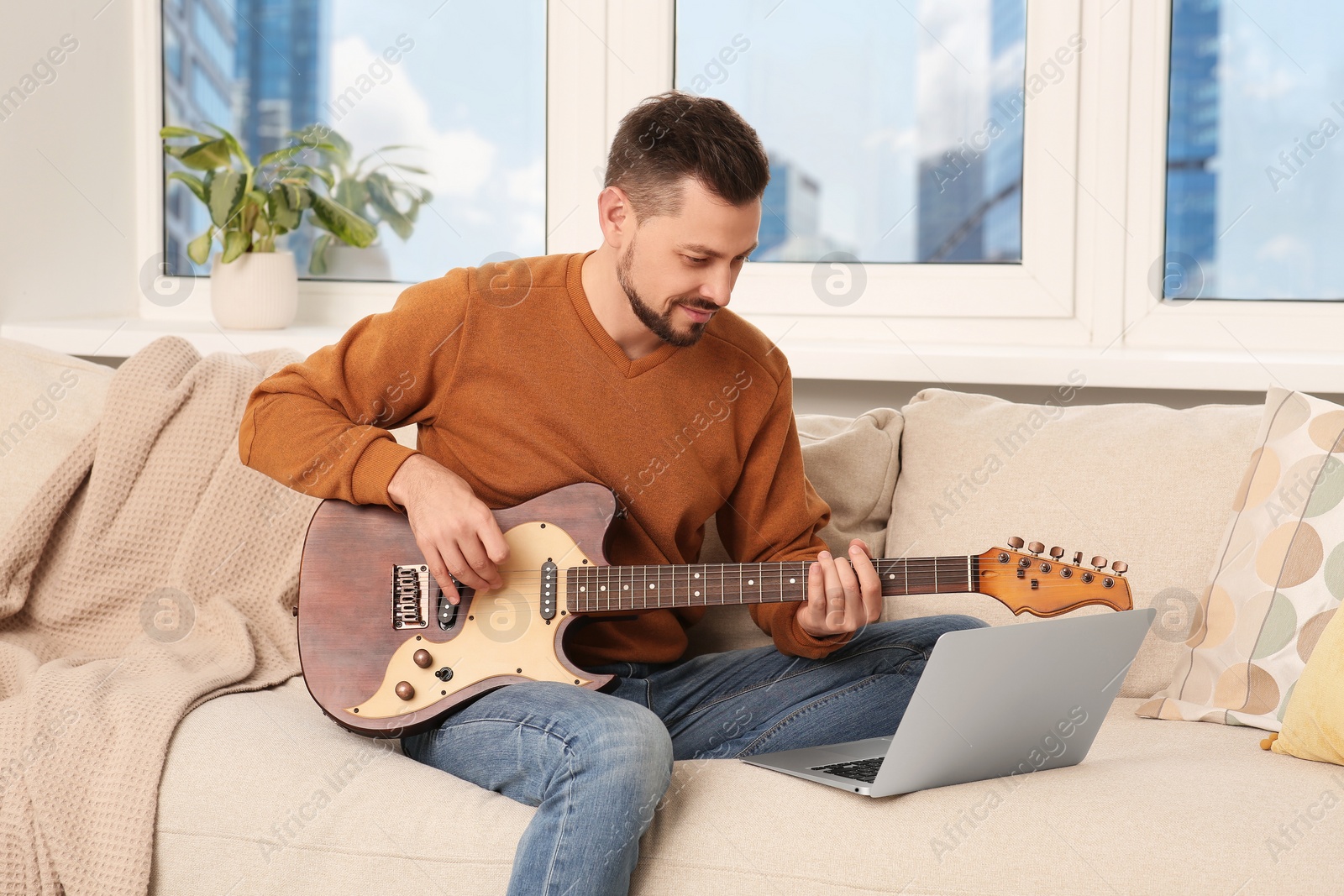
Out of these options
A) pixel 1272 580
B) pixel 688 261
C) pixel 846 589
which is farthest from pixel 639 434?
pixel 1272 580

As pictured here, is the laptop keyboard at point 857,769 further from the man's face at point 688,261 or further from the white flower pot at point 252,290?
the white flower pot at point 252,290

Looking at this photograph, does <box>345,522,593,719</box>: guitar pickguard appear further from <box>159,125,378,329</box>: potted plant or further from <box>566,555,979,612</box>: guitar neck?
<box>159,125,378,329</box>: potted plant

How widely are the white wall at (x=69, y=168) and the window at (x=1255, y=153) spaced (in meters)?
2.19

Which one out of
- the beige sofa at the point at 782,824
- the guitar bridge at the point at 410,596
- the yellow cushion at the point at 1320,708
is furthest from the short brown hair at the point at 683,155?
the yellow cushion at the point at 1320,708

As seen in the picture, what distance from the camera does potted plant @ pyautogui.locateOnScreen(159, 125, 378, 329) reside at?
2.33 metres

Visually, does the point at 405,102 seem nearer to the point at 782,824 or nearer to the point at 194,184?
the point at 194,184

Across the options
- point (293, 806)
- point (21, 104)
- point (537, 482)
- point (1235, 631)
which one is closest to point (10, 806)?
point (293, 806)

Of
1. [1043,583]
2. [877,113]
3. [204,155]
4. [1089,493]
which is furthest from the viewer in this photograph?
[204,155]

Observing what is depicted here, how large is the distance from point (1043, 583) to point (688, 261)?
539 millimetres

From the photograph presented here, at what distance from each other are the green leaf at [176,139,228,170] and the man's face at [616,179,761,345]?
53.1 inches

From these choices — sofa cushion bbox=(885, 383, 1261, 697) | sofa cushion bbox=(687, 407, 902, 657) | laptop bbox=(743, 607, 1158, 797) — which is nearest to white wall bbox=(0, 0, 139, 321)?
sofa cushion bbox=(687, 407, 902, 657)

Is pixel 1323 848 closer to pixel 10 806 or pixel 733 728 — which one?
pixel 733 728

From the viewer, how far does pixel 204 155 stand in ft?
7.70

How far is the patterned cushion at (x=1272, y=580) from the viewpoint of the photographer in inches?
55.4
